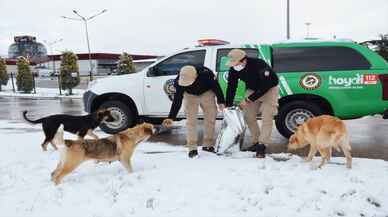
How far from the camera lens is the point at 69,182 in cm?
462

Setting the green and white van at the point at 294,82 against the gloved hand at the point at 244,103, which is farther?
the green and white van at the point at 294,82

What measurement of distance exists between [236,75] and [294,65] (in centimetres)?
190

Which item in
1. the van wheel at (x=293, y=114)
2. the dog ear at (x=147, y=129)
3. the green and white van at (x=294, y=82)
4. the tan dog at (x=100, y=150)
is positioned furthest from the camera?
the van wheel at (x=293, y=114)

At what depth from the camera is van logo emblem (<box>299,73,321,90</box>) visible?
265 inches

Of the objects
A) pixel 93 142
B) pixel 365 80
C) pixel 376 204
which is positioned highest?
pixel 365 80

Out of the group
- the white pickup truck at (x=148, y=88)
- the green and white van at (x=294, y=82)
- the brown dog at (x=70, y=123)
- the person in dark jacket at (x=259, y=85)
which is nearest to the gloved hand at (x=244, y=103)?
the person in dark jacket at (x=259, y=85)

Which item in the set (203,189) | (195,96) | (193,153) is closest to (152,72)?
(195,96)

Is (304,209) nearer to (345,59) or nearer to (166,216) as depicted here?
(166,216)

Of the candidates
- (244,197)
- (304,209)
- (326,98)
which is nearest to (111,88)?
(326,98)

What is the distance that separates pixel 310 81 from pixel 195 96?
2.41 meters

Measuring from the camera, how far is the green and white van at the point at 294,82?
6543 mm

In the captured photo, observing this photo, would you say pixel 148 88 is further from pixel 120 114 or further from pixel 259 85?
pixel 259 85

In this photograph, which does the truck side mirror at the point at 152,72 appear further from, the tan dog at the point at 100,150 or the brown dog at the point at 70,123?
the tan dog at the point at 100,150

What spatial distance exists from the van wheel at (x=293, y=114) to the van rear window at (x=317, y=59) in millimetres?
630
